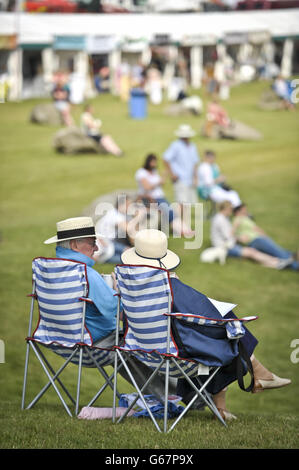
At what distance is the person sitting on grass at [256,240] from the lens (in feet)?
32.9

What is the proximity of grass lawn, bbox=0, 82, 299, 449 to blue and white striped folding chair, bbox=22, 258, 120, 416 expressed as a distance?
1.37ft

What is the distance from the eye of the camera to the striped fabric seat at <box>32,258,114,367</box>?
14.4 feet

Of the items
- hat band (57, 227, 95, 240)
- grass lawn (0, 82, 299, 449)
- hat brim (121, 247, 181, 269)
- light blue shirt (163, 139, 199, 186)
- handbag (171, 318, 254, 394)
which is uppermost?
hat band (57, 227, 95, 240)

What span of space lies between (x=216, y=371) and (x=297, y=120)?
64.4 ft

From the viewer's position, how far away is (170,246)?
35.0 ft

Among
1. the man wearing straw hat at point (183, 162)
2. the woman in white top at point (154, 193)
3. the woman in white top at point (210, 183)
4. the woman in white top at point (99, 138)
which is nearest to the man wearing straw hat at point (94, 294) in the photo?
the woman in white top at point (154, 193)

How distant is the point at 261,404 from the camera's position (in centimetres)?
612

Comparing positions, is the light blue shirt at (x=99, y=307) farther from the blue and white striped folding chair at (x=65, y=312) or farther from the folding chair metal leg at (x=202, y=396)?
the folding chair metal leg at (x=202, y=396)

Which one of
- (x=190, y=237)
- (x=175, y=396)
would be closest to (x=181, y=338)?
(x=175, y=396)

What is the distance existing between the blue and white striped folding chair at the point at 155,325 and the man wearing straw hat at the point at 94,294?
287mm

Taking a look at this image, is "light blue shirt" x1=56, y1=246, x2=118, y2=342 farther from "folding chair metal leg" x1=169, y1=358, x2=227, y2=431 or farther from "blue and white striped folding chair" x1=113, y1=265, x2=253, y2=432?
"folding chair metal leg" x1=169, y1=358, x2=227, y2=431

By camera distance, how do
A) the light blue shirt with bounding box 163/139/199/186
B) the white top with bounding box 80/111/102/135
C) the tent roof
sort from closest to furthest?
the light blue shirt with bounding box 163/139/199/186 < the white top with bounding box 80/111/102/135 < the tent roof

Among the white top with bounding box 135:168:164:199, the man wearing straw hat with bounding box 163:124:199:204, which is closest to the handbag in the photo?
the white top with bounding box 135:168:164:199

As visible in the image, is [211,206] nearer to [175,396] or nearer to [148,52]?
[175,396]
